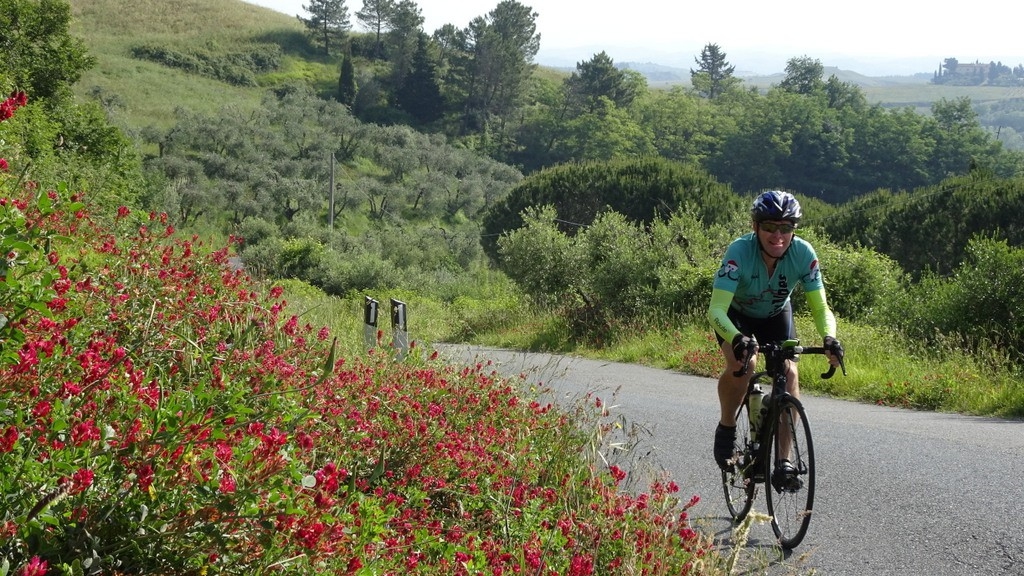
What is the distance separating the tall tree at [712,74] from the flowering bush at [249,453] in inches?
6930

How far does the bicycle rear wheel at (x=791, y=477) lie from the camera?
518cm

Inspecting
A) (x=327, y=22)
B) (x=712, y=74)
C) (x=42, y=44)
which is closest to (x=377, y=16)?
(x=327, y=22)

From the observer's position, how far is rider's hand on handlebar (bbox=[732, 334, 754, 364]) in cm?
523

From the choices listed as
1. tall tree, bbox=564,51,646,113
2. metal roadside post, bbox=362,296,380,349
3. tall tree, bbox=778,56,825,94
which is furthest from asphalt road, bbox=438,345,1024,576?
tall tree, bbox=778,56,825,94

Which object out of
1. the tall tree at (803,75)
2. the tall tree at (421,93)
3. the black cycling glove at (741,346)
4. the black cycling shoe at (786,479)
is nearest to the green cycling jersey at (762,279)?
the black cycling glove at (741,346)

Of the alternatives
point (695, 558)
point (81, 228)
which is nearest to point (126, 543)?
point (695, 558)

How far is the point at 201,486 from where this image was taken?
Result: 8.87 ft

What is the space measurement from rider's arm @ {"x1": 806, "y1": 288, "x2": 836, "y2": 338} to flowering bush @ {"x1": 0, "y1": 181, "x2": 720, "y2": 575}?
59.4 inches

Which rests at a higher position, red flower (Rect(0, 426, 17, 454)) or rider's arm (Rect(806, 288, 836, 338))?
red flower (Rect(0, 426, 17, 454))

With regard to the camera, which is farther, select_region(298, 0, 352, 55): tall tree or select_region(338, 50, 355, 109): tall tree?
select_region(298, 0, 352, 55): tall tree

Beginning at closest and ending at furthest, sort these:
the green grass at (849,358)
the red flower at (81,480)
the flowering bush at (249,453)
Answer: the red flower at (81,480), the flowering bush at (249,453), the green grass at (849,358)

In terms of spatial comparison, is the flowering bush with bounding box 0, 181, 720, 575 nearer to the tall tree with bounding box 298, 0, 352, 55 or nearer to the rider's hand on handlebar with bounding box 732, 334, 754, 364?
the rider's hand on handlebar with bounding box 732, 334, 754, 364

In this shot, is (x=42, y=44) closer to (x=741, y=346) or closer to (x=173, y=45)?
(x=741, y=346)

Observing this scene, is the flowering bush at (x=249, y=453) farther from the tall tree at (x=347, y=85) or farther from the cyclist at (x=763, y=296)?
the tall tree at (x=347, y=85)
